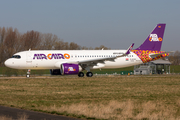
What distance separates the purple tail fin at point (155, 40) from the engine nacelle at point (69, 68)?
34.0ft

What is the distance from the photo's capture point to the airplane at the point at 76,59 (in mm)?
35478

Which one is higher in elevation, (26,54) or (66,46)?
(66,46)

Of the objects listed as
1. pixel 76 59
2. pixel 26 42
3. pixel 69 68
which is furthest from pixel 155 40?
pixel 26 42

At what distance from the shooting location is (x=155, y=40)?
40.7 meters

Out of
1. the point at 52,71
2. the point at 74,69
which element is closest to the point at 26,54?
the point at 52,71

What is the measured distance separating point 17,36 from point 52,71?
188ft

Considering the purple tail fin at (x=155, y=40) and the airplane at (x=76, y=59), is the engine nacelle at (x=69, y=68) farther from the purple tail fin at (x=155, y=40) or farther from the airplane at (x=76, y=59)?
the purple tail fin at (x=155, y=40)

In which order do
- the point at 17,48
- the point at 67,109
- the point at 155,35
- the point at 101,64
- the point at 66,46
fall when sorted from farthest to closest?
the point at 66,46, the point at 17,48, the point at 155,35, the point at 101,64, the point at 67,109

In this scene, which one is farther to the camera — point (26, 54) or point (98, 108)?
point (26, 54)

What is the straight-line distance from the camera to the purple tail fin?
1592 inches

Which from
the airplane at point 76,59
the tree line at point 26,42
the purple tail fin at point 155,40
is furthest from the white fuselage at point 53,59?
the tree line at point 26,42

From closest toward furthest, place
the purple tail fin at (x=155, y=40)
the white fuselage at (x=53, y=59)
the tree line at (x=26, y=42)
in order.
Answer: the white fuselage at (x=53, y=59), the purple tail fin at (x=155, y=40), the tree line at (x=26, y=42)

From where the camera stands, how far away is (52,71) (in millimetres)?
38906

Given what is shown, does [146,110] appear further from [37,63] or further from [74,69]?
[37,63]
